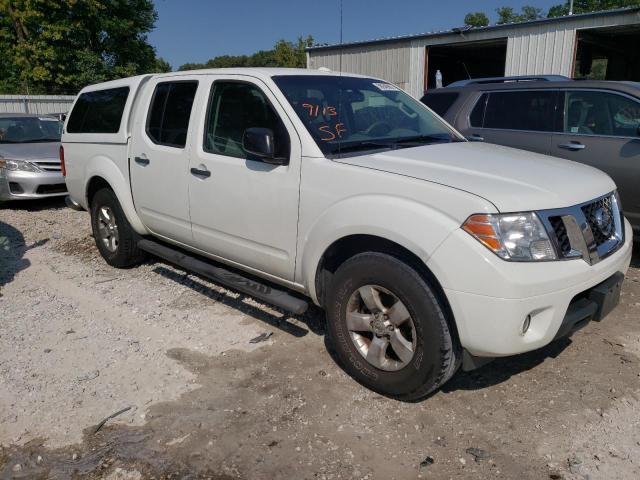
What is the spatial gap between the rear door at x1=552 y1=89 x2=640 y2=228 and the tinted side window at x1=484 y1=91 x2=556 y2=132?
160mm

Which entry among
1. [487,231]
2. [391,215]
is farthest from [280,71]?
[487,231]

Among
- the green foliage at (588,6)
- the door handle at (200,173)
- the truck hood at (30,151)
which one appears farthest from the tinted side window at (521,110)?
the green foliage at (588,6)

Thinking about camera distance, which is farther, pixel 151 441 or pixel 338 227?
pixel 338 227

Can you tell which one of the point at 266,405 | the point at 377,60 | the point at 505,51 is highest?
the point at 505,51

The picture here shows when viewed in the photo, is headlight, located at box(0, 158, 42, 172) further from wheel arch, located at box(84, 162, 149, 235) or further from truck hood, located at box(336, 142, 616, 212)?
truck hood, located at box(336, 142, 616, 212)

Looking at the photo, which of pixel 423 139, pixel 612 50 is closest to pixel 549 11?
pixel 612 50

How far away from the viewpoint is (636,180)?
5137mm

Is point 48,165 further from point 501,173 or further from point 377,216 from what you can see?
point 501,173

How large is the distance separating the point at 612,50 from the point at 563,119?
16363 millimetres

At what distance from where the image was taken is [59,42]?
104 feet

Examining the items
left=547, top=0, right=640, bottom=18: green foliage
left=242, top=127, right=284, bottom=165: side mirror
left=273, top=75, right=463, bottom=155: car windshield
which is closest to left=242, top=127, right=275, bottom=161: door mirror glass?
→ left=242, top=127, right=284, bottom=165: side mirror

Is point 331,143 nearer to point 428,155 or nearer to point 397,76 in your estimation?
point 428,155

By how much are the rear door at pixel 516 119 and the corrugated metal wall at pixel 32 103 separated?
20788 millimetres

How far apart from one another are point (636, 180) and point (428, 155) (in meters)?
2.97
